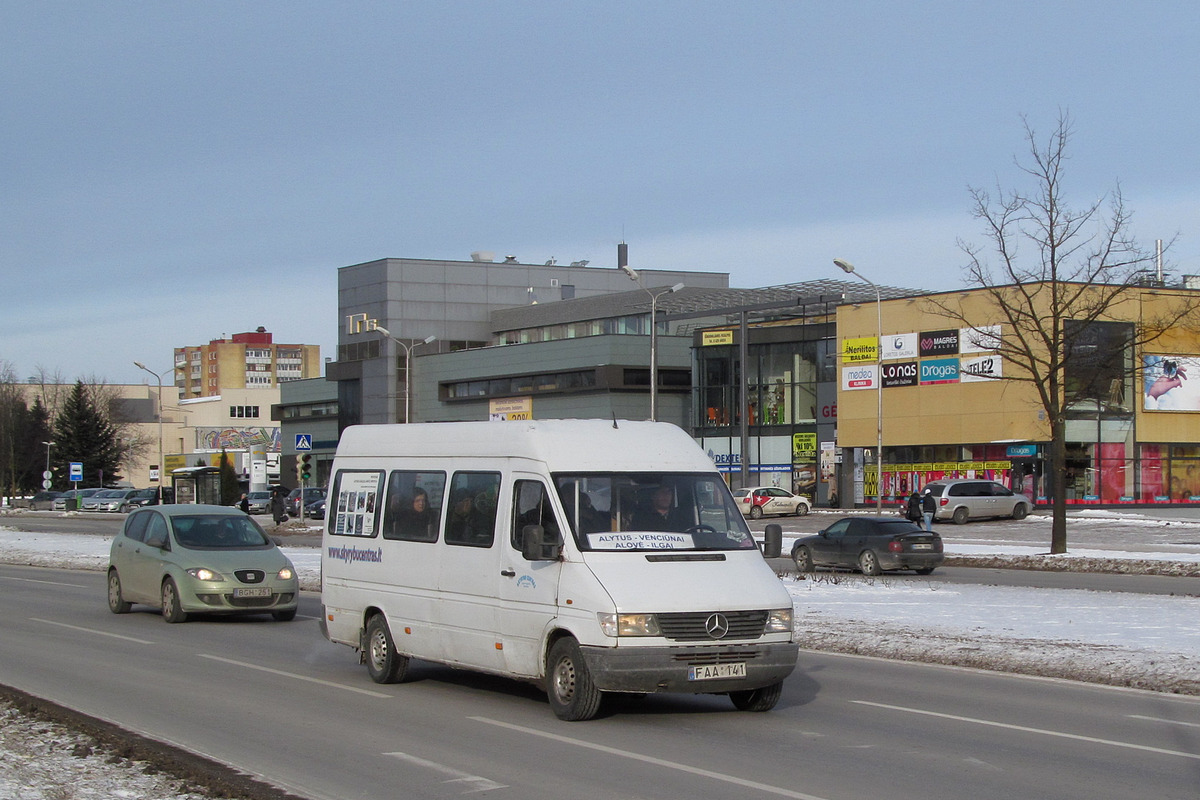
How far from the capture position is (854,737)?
9961 millimetres

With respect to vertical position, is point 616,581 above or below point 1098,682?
above

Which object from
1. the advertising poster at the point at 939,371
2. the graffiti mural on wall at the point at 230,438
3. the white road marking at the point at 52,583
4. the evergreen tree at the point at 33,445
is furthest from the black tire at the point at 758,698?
the evergreen tree at the point at 33,445

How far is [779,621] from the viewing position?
10461mm

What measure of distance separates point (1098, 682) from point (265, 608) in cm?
1122

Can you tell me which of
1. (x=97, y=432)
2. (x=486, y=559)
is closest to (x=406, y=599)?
(x=486, y=559)

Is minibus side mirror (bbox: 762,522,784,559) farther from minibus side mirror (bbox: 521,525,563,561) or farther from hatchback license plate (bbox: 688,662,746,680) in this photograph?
minibus side mirror (bbox: 521,525,563,561)

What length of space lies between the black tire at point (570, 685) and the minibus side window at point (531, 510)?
926 millimetres

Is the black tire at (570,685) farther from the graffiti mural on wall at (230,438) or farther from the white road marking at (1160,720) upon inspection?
the graffiti mural on wall at (230,438)

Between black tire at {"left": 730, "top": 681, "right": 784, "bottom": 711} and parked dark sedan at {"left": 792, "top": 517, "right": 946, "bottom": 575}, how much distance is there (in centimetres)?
1757

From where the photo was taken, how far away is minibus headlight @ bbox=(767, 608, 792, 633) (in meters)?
10.4

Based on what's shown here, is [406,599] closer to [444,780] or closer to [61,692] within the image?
[61,692]

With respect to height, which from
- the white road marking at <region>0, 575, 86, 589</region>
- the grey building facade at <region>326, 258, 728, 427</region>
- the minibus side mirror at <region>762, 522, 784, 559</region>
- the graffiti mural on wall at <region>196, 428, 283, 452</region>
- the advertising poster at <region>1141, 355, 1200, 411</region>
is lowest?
the white road marking at <region>0, 575, 86, 589</region>

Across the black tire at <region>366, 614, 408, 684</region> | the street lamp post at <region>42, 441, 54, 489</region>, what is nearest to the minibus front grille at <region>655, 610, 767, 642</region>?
the black tire at <region>366, 614, 408, 684</region>

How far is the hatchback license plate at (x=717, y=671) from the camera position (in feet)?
33.1
